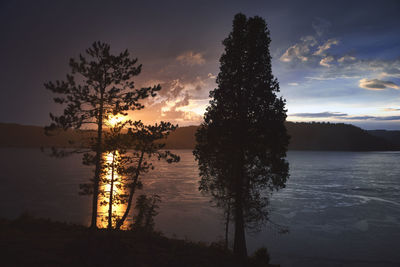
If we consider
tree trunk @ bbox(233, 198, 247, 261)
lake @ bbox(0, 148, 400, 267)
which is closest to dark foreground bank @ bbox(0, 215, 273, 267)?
tree trunk @ bbox(233, 198, 247, 261)

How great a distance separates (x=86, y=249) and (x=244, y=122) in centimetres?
1149

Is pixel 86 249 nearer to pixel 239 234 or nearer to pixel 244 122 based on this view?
pixel 239 234

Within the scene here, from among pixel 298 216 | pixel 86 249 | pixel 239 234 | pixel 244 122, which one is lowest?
pixel 298 216

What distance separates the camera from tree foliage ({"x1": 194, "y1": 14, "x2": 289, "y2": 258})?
16609 mm

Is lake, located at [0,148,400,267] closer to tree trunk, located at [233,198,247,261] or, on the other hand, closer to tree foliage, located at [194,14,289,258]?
tree trunk, located at [233,198,247,261]

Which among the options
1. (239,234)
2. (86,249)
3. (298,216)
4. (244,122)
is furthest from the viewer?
(298,216)

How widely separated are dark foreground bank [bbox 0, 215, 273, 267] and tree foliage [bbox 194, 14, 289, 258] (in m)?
4.71

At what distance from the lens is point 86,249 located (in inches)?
451

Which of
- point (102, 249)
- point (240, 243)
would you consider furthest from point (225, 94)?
point (102, 249)

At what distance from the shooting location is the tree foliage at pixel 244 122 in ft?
54.5

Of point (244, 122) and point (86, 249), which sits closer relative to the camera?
point (86, 249)

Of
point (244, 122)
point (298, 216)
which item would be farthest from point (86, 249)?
point (298, 216)

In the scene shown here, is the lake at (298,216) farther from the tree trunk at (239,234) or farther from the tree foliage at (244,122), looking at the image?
the tree foliage at (244,122)

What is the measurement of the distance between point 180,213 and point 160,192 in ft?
60.9
